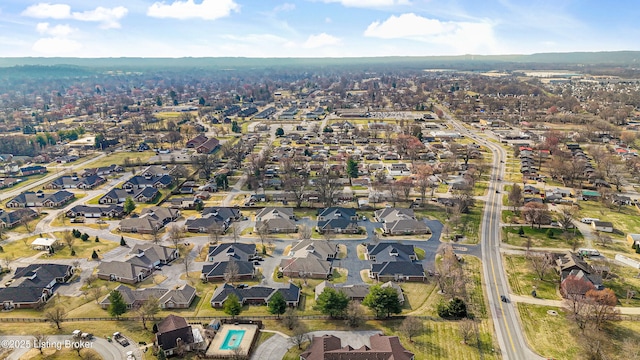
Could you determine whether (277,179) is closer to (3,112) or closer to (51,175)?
(51,175)

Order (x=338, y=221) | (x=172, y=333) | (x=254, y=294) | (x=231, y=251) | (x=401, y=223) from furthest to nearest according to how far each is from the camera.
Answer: (x=338, y=221)
(x=401, y=223)
(x=231, y=251)
(x=254, y=294)
(x=172, y=333)

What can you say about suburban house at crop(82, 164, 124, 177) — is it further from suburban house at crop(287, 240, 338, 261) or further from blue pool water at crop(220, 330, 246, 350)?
blue pool water at crop(220, 330, 246, 350)

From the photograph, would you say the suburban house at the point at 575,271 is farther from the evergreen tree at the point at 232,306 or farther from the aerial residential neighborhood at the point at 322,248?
the evergreen tree at the point at 232,306

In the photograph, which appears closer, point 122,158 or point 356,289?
point 356,289

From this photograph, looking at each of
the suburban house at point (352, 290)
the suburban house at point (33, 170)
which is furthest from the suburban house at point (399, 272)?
the suburban house at point (33, 170)

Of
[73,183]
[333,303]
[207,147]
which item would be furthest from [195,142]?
[333,303]

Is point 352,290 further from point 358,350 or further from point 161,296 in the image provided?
point 161,296

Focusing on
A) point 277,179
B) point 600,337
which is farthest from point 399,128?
point 600,337
